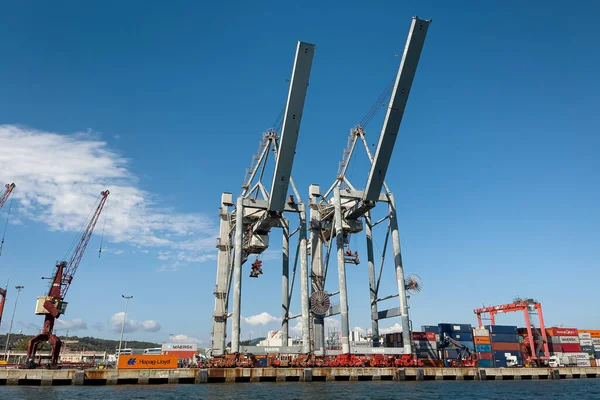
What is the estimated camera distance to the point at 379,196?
51281 mm

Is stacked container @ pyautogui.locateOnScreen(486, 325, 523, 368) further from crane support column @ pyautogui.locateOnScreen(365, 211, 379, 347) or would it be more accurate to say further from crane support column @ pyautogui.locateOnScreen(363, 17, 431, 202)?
crane support column @ pyautogui.locateOnScreen(363, 17, 431, 202)

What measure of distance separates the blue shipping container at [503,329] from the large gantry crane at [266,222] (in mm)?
33624

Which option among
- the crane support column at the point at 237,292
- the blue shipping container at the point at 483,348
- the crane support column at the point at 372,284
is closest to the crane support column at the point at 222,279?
the crane support column at the point at 237,292

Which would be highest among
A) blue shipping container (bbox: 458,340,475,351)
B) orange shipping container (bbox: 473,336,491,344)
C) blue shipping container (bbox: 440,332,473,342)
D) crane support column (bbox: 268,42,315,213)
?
crane support column (bbox: 268,42,315,213)

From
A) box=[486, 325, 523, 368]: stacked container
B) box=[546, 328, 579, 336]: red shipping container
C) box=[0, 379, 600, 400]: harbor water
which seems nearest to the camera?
box=[0, 379, 600, 400]: harbor water

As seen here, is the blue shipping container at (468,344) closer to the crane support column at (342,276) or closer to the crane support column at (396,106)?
the crane support column at (342,276)

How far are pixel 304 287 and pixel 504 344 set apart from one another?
37.7 m

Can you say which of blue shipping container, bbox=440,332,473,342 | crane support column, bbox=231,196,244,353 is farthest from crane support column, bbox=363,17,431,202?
blue shipping container, bbox=440,332,473,342

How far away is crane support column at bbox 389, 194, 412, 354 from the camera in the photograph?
4722 centimetres

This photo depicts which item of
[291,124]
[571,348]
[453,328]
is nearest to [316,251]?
A: [291,124]

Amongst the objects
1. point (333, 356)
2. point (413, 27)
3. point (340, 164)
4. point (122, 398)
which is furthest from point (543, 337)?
point (122, 398)

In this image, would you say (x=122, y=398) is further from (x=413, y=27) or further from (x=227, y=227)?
(x=413, y=27)

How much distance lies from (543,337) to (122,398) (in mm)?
67683

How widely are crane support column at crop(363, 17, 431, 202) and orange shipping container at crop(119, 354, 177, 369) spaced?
89.8 feet
